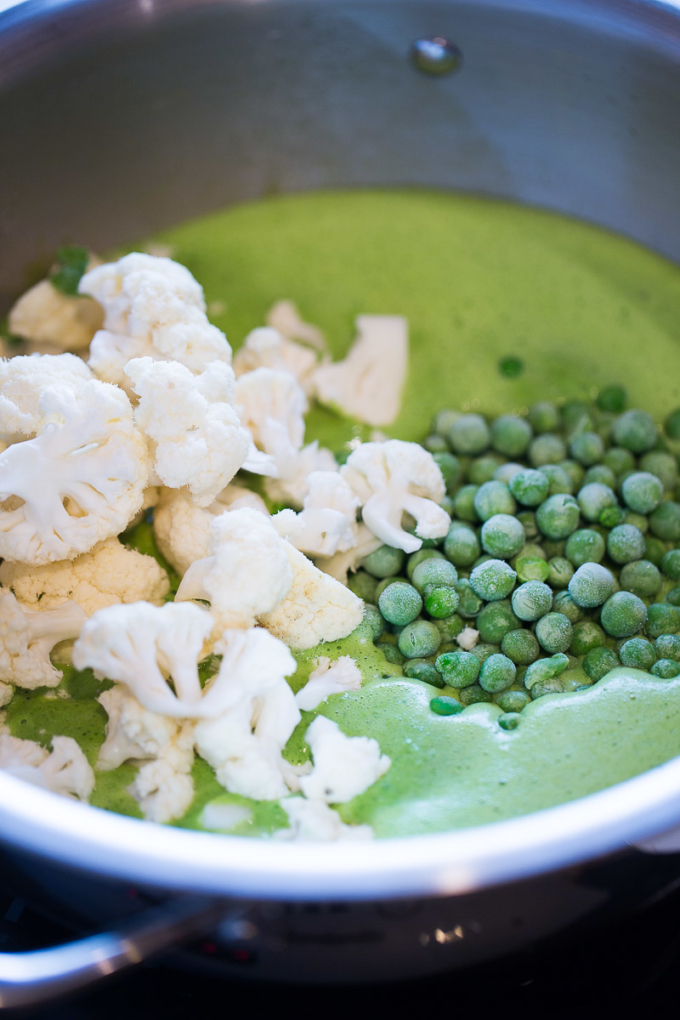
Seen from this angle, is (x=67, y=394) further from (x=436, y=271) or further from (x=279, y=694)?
(x=436, y=271)

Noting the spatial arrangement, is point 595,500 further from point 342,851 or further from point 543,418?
point 342,851

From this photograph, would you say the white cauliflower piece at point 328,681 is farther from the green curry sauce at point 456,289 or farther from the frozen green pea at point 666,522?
the frozen green pea at point 666,522

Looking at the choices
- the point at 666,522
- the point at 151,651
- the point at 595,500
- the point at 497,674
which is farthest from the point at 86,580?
the point at 666,522

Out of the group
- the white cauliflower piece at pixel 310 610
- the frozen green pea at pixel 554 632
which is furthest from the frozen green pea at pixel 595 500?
the white cauliflower piece at pixel 310 610

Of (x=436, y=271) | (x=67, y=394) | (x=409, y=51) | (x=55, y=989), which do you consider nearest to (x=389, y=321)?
(x=436, y=271)

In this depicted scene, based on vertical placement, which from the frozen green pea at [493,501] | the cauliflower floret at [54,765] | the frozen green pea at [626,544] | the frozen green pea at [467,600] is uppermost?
the cauliflower floret at [54,765]

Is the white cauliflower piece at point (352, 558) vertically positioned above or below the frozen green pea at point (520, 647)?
above
